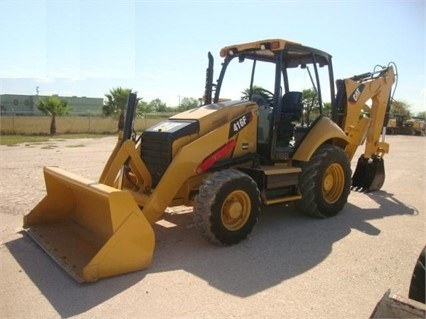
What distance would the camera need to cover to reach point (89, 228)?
5379 millimetres

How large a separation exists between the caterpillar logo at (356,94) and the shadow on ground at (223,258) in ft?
7.71

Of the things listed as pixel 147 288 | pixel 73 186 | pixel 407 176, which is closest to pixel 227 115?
pixel 73 186

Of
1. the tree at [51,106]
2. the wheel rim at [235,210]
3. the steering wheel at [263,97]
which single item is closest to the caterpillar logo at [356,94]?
the steering wheel at [263,97]

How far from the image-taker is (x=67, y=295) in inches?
155

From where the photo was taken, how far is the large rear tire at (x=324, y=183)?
21.3ft

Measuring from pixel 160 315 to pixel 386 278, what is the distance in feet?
8.09

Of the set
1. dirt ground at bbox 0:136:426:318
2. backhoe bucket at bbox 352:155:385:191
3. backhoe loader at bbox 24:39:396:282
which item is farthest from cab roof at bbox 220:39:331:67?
backhoe bucket at bbox 352:155:385:191

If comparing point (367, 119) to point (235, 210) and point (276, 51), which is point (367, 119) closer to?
point (276, 51)

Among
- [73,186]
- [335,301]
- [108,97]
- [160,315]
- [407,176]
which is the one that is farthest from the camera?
[108,97]

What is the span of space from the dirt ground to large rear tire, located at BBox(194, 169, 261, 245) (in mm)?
219

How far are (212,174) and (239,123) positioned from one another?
98cm

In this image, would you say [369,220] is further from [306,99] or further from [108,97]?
[108,97]

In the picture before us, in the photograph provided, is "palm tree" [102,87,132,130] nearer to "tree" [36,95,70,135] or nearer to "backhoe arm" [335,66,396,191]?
"tree" [36,95,70,135]

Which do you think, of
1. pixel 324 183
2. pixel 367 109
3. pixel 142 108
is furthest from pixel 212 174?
pixel 142 108
